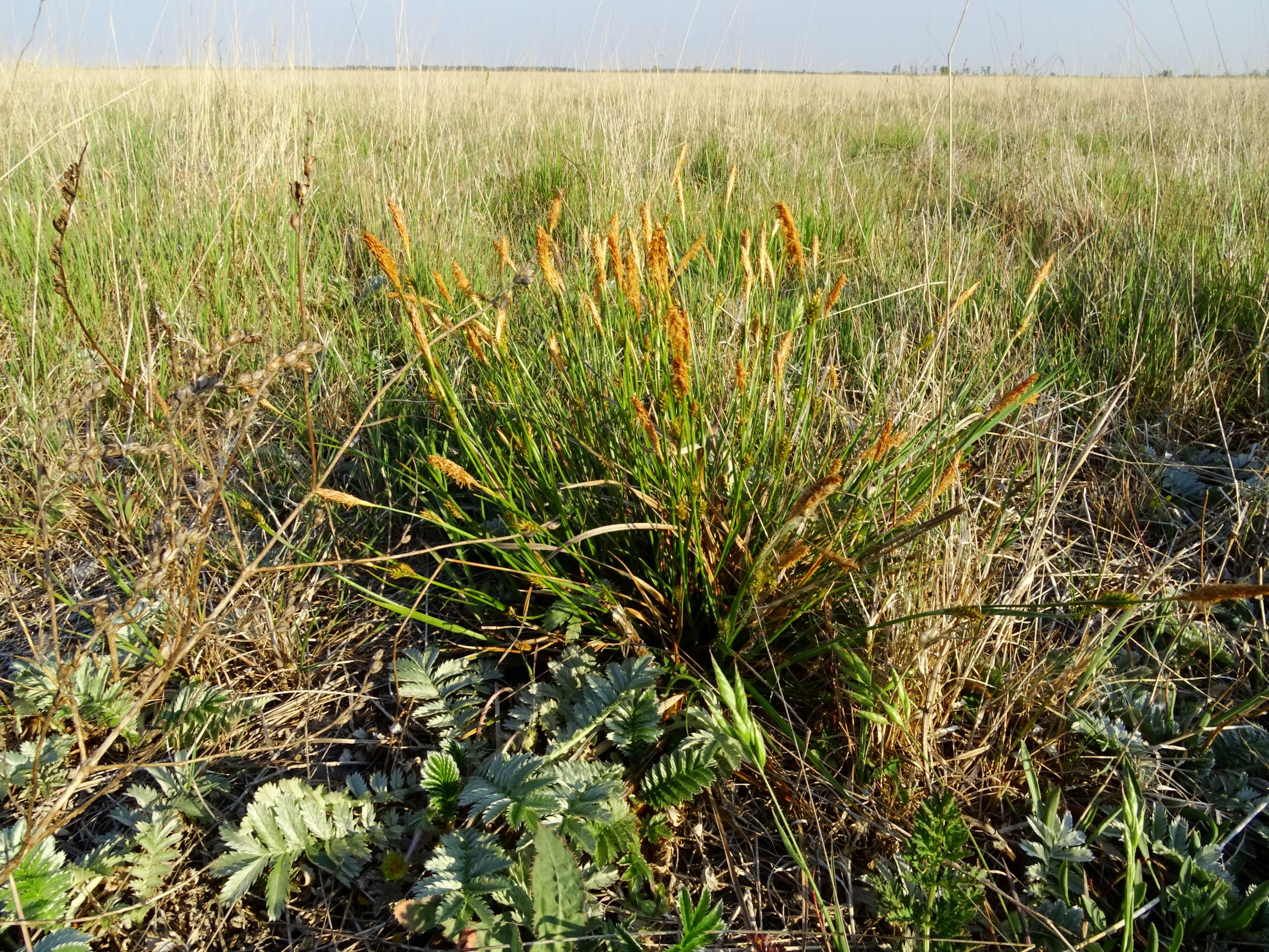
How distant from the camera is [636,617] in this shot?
1.42 m

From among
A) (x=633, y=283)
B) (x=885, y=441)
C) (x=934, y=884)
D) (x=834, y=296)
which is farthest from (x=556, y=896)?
(x=834, y=296)

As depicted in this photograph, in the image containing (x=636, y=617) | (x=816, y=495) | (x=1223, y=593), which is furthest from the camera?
(x=636, y=617)

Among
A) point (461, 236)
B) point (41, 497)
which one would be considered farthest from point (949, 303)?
point (461, 236)

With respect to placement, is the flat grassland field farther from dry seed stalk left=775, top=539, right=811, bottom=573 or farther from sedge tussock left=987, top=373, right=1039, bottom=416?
sedge tussock left=987, top=373, right=1039, bottom=416

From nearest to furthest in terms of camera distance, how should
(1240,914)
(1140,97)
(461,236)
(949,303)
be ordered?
1. (1240,914)
2. (949,303)
3. (461,236)
4. (1140,97)

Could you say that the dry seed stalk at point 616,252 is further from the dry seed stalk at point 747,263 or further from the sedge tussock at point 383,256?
the sedge tussock at point 383,256

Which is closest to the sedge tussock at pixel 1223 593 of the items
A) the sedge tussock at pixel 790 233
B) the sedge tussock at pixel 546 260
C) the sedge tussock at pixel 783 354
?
the sedge tussock at pixel 783 354

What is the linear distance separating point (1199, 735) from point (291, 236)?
2.93 metres

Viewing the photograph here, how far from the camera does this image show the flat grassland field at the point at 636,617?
43.1 inches

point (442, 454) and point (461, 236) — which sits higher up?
point (461, 236)

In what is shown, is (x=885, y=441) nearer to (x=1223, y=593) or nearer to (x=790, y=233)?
(x=790, y=233)

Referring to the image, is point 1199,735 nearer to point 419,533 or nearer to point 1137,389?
point 1137,389

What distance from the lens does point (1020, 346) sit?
7.13ft

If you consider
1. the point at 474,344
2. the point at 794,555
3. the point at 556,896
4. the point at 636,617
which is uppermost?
the point at 474,344
